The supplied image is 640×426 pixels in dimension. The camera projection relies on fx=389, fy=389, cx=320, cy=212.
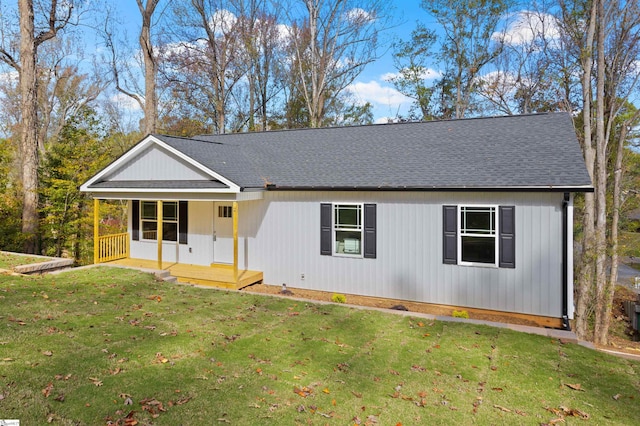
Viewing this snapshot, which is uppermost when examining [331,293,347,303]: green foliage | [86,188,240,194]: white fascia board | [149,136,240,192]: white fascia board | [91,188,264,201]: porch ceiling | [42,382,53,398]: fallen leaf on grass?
[149,136,240,192]: white fascia board

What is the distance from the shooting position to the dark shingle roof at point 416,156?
9.09 m

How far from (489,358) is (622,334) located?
488 inches

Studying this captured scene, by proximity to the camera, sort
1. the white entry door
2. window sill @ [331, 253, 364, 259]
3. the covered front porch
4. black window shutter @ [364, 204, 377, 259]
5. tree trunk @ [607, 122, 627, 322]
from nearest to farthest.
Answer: black window shutter @ [364, 204, 377, 259], window sill @ [331, 253, 364, 259], the covered front porch, the white entry door, tree trunk @ [607, 122, 627, 322]

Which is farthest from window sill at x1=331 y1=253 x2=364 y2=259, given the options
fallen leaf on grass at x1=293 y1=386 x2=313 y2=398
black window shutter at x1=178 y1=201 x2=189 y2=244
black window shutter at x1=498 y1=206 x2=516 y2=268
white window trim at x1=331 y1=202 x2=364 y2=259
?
fallen leaf on grass at x1=293 y1=386 x2=313 y2=398

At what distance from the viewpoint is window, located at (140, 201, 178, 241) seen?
1319cm

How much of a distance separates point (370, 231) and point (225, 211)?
4.94 meters

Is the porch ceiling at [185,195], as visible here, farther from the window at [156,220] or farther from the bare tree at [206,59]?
the bare tree at [206,59]

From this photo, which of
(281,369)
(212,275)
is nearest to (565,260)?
(281,369)

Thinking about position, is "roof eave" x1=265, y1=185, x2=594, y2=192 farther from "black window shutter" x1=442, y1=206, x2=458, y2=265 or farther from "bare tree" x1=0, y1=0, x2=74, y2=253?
"bare tree" x1=0, y1=0, x2=74, y2=253

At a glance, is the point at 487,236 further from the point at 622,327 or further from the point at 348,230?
the point at 622,327

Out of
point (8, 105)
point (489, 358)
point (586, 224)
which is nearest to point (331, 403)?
point (489, 358)

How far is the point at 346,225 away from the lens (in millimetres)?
10602

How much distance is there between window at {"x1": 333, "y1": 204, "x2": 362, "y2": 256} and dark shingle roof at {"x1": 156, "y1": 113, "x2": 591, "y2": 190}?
Answer: 0.67 metres

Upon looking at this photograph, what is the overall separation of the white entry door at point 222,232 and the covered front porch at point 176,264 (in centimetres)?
16
